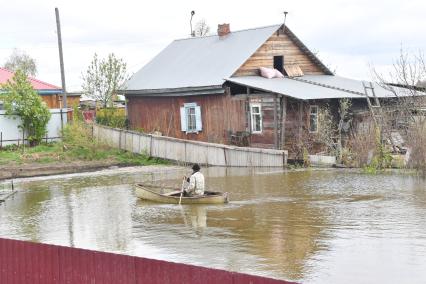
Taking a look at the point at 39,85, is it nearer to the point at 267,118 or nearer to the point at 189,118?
the point at 189,118

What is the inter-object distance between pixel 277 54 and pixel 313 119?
6.09m

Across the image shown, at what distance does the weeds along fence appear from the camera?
1336 inches

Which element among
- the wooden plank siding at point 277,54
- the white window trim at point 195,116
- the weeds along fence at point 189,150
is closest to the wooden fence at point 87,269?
the weeds along fence at point 189,150

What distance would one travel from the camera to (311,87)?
3741 centimetres

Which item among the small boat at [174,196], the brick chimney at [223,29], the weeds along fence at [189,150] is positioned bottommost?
the small boat at [174,196]

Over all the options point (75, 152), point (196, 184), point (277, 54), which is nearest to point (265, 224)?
point (196, 184)

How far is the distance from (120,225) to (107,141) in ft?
69.0

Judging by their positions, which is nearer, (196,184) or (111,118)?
(196,184)

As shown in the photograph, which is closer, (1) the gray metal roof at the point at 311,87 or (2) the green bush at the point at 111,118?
(1) the gray metal roof at the point at 311,87

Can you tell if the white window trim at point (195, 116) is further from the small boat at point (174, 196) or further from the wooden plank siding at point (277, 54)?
the small boat at point (174, 196)

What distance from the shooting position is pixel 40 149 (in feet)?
126

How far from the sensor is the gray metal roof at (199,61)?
39578 millimetres

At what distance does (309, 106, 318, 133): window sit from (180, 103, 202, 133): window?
715 cm

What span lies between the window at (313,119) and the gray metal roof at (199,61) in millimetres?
4898
